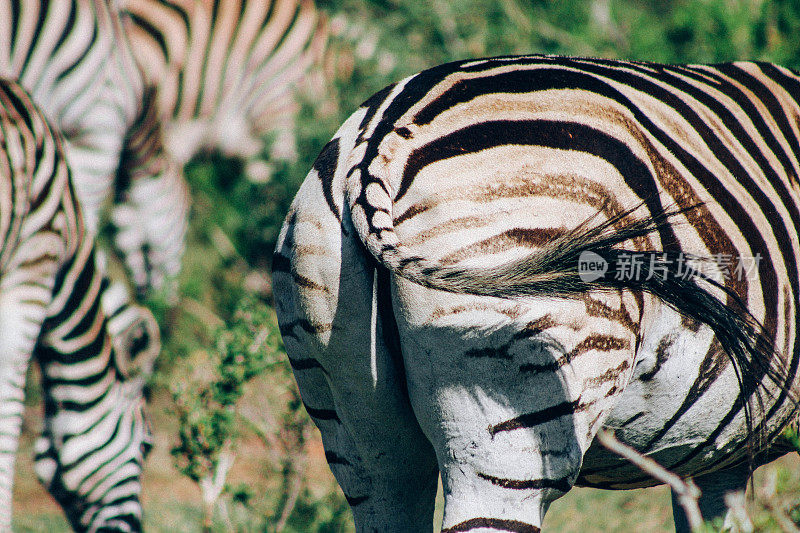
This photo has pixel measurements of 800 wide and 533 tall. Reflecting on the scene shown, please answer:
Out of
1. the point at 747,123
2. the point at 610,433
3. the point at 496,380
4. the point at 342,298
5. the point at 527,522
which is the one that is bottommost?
the point at 527,522

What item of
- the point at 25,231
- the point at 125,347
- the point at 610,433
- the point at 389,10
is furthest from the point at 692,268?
the point at 389,10

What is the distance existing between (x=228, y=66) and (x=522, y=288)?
5.21 meters

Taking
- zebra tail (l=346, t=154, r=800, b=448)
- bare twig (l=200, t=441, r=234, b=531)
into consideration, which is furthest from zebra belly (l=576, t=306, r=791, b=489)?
bare twig (l=200, t=441, r=234, b=531)

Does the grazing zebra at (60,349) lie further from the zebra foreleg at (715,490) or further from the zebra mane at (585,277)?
the zebra foreleg at (715,490)

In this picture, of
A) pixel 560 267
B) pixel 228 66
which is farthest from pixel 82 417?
pixel 228 66

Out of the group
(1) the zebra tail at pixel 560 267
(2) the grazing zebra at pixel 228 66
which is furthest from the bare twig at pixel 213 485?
(2) the grazing zebra at pixel 228 66

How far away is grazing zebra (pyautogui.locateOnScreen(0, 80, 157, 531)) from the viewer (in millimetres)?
2793

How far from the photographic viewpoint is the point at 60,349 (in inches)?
119

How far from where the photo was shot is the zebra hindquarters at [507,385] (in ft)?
4.66

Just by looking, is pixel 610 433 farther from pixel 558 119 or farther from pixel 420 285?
pixel 558 119

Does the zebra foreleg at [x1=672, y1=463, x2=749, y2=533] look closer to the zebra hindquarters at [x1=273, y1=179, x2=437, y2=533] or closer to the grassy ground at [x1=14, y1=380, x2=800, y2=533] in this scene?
the grassy ground at [x1=14, y1=380, x2=800, y2=533]

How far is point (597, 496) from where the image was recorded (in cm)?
410

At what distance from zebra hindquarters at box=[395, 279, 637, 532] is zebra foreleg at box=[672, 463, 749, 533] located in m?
1.19

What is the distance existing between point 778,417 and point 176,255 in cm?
496
